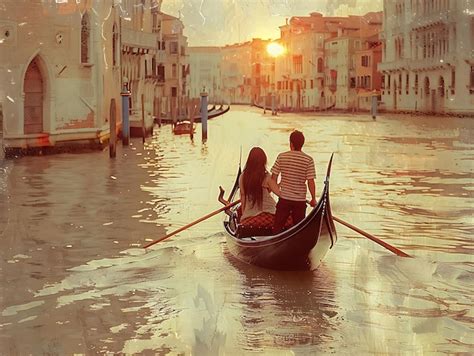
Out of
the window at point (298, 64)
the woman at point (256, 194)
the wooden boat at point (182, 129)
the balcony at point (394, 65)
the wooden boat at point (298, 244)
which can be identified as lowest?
the wooden boat at point (298, 244)

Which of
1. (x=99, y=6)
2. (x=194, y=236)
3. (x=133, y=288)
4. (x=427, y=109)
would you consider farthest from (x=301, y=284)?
(x=427, y=109)

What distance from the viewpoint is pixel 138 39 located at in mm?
29766

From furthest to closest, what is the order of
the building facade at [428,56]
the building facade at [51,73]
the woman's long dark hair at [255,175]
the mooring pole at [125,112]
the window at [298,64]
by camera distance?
the window at [298,64], the building facade at [428,56], the mooring pole at [125,112], the building facade at [51,73], the woman's long dark hair at [255,175]

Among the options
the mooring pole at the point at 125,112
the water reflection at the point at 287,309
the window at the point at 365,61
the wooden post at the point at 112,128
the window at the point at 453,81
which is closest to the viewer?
the water reflection at the point at 287,309

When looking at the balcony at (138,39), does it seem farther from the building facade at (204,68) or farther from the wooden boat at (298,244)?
the building facade at (204,68)

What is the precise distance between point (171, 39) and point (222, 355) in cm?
5176

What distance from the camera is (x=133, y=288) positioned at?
6.72 metres

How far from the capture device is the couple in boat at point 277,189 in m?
7.07

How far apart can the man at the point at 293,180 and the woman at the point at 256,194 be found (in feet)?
0.52

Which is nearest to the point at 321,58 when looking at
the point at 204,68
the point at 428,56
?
the point at 428,56

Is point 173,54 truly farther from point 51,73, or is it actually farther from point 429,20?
point 51,73

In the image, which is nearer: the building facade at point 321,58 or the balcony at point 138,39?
the balcony at point 138,39

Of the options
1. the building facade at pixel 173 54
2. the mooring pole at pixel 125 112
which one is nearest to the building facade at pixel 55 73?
the mooring pole at pixel 125 112

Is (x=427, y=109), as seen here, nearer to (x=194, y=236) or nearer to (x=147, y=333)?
(x=194, y=236)
